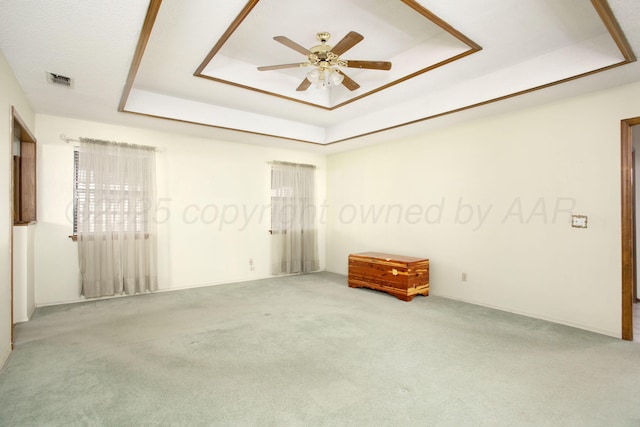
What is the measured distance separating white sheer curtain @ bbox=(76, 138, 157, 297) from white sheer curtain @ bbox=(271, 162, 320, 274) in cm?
203

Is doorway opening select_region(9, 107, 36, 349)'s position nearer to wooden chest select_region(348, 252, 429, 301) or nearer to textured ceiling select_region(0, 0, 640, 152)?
textured ceiling select_region(0, 0, 640, 152)

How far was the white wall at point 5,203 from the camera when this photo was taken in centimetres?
244

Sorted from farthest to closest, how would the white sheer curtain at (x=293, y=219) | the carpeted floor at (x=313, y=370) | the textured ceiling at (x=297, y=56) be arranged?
the white sheer curtain at (x=293, y=219), the textured ceiling at (x=297, y=56), the carpeted floor at (x=313, y=370)

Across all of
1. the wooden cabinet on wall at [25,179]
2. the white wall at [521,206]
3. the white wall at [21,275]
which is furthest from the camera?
the wooden cabinet on wall at [25,179]

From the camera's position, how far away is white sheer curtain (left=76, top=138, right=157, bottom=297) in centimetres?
417

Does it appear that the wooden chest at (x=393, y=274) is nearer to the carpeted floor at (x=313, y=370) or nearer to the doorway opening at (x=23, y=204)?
the carpeted floor at (x=313, y=370)

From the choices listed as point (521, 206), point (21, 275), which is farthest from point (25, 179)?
point (521, 206)

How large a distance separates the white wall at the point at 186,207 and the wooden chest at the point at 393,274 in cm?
183

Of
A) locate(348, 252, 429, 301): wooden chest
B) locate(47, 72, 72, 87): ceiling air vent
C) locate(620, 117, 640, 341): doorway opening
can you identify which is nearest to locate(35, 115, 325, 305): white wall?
locate(47, 72, 72, 87): ceiling air vent

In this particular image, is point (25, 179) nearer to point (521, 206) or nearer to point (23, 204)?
point (23, 204)

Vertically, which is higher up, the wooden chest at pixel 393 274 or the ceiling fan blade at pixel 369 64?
the ceiling fan blade at pixel 369 64

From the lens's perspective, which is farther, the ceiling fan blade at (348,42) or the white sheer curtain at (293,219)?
the white sheer curtain at (293,219)

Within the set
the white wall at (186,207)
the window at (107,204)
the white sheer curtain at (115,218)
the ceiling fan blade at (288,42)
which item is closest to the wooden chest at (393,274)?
the white wall at (186,207)

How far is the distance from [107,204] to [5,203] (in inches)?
70.9
